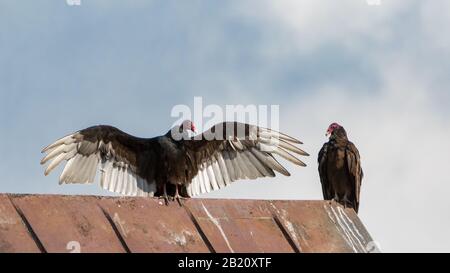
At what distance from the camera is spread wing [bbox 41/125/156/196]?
9.06m

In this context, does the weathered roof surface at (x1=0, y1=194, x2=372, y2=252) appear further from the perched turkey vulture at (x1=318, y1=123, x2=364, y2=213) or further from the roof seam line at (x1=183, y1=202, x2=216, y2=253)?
the perched turkey vulture at (x1=318, y1=123, x2=364, y2=213)

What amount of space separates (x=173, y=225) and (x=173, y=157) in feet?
8.29

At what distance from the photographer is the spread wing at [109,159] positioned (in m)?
9.06

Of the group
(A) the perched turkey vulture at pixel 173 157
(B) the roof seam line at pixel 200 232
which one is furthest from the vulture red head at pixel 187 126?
(B) the roof seam line at pixel 200 232

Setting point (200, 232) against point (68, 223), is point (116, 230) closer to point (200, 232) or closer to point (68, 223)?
point (68, 223)

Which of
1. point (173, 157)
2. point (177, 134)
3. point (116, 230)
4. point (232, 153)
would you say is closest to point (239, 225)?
point (116, 230)

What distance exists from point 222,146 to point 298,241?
2.78 m

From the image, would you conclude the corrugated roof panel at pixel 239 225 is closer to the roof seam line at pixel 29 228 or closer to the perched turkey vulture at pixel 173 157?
the roof seam line at pixel 29 228

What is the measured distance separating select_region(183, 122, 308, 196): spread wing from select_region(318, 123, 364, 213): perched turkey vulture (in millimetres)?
904

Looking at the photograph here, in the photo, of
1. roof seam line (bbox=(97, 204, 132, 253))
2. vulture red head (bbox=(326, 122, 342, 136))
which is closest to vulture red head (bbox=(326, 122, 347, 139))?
vulture red head (bbox=(326, 122, 342, 136))

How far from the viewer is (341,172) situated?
10.0 meters

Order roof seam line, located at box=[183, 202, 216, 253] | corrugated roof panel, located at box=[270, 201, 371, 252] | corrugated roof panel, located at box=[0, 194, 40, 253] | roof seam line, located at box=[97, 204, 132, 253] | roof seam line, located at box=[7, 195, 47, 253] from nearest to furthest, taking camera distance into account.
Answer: corrugated roof panel, located at box=[0, 194, 40, 253]
roof seam line, located at box=[7, 195, 47, 253]
roof seam line, located at box=[97, 204, 132, 253]
roof seam line, located at box=[183, 202, 216, 253]
corrugated roof panel, located at box=[270, 201, 371, 252]
